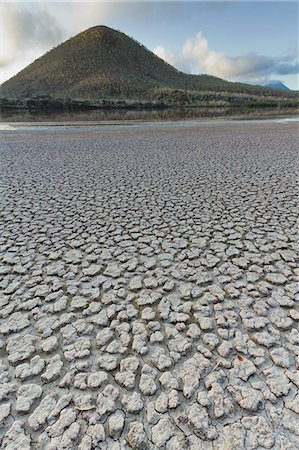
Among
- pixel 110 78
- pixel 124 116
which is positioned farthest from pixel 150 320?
pixel 110 78

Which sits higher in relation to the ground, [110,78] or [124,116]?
[110,78]

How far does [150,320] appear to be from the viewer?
259 centimetres

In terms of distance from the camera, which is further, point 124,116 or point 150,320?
point 124,116

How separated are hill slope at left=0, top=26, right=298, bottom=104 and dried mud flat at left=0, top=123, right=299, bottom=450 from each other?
69.0 metres

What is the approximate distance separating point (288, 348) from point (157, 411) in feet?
3.95

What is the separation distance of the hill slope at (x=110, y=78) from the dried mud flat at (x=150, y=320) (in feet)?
226

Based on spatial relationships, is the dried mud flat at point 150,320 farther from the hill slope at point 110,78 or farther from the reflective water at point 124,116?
the hill slope at point 110,78

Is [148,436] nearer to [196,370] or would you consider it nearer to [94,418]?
[94,418]

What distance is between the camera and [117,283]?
312cm

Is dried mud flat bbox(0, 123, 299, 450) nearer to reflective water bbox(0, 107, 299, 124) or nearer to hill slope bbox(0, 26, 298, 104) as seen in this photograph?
reflective water bbox(0, 107, 299, 124)

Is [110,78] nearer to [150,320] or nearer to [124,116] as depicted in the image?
[124,116]

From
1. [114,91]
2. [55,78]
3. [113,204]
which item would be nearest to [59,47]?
[55,78]

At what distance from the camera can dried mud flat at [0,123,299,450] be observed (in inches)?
68.7

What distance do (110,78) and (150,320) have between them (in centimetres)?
9965
